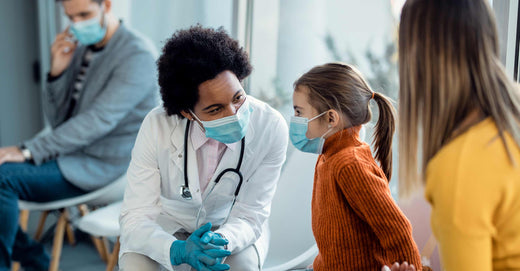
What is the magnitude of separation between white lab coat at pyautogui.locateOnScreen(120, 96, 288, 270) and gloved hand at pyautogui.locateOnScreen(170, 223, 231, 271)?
9 centimetres

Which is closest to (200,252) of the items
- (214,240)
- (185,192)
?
(214,240)

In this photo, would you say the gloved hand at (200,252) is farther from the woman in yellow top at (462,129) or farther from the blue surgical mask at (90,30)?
the blue surgical mask at (90,30)

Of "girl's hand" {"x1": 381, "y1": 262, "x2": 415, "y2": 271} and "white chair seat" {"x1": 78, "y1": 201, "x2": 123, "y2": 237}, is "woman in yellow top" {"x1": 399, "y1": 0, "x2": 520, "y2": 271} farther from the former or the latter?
"white chair seat" {"x1": 78, "y1": 201, "x2": 123, "y2": 237}

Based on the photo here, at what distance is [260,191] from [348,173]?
394 mm

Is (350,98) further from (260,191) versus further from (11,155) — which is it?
(11,155)

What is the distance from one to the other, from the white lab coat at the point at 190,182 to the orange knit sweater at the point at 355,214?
22cm

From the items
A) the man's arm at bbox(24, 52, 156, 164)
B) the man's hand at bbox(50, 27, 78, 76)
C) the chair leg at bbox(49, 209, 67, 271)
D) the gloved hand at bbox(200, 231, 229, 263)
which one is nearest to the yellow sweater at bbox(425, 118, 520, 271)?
the gloved hand at bbox(200, 231, 229, 263)

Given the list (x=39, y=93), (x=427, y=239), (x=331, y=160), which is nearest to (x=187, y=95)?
(x=331, y=160)

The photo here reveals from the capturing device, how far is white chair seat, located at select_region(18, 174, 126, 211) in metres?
2.10

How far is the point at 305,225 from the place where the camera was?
1.79 metres

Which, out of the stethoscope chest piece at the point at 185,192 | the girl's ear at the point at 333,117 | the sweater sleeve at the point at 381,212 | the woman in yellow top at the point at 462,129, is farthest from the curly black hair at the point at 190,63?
the woman in yellow top at the point at 462,129

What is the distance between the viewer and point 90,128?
2115mm

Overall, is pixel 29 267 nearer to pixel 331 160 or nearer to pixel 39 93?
pixel 331 160

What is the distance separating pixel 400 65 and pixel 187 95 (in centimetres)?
66
